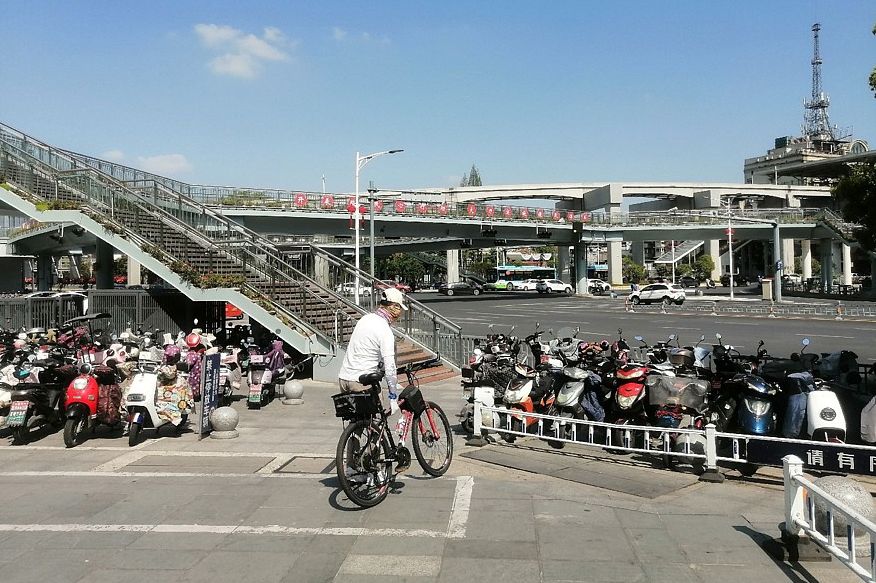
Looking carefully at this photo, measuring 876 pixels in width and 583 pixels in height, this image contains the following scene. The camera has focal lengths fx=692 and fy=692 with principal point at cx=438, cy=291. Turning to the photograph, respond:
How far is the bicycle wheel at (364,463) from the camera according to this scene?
577 cm

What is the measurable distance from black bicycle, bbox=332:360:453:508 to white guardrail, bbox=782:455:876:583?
3134 mm

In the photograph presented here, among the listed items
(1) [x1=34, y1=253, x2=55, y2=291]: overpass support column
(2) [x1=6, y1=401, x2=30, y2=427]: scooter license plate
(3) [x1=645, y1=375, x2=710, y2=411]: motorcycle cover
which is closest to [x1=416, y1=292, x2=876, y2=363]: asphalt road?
(3) [x1=645, y1=375, x2=710, y2=411]: motorcycle cover

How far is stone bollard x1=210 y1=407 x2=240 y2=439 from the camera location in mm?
9094

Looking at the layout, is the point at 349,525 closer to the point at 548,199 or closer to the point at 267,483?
the point at 267,483

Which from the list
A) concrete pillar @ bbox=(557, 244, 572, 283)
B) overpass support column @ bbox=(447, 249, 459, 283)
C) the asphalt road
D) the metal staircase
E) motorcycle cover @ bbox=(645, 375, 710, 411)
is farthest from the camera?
overpass support column @ bbox=(447, 249, 459, 283)

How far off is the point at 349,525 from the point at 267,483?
5.29ft

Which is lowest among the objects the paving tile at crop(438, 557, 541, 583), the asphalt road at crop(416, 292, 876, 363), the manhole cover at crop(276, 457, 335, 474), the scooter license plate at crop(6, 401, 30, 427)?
the manhole cover at crop(276, 457, 335, 474)

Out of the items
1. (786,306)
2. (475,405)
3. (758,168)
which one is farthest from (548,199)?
(475,405)

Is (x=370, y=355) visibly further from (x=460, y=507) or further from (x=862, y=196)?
(x=862, y=196)

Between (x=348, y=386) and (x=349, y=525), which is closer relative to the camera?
(x=349, y=525)

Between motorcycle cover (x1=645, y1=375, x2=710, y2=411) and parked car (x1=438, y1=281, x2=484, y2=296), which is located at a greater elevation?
parked car (x1=438, y1=281, x2=484, y2=296)

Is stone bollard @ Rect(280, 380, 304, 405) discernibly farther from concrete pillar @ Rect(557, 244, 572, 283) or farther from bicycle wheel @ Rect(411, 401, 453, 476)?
concrete pillar @ Rect(557, 244, 572, 283)

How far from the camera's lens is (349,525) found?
5.58 m

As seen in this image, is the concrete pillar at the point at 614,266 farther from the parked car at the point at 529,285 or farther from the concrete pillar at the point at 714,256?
the concrete pillar at the point at 714,256
